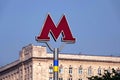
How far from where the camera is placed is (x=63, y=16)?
3017 cm

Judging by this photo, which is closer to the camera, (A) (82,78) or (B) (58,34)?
(B) (58,34)

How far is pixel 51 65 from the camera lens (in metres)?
143

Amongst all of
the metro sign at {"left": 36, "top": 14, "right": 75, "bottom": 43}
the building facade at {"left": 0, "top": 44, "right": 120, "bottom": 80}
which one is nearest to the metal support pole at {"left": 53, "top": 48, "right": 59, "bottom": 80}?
the metro sign at {"left": 36, "top": 14, "right": 75, "bottom": 43}

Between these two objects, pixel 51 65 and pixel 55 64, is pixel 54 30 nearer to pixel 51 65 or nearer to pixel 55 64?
pixel 55 64

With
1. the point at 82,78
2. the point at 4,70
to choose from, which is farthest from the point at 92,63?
the point at 4,70

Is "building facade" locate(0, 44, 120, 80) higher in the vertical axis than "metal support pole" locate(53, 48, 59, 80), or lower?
higher

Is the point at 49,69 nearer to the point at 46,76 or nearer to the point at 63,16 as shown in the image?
the point at 46,76

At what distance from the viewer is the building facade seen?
142375 millimetres

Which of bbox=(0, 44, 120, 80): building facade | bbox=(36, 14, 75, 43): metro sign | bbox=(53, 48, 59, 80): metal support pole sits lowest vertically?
bbox=(53, 48, 59, 80): metal support pole

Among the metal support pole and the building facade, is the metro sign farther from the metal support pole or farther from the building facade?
the building facade

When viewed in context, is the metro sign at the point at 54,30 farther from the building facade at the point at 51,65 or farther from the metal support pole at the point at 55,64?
the building facade at the point at 51,65

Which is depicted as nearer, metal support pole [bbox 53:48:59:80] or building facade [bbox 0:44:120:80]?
metal support pole [bbox 53:48:59:80]

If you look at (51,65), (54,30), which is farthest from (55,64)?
(51,65)

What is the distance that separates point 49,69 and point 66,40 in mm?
113212
